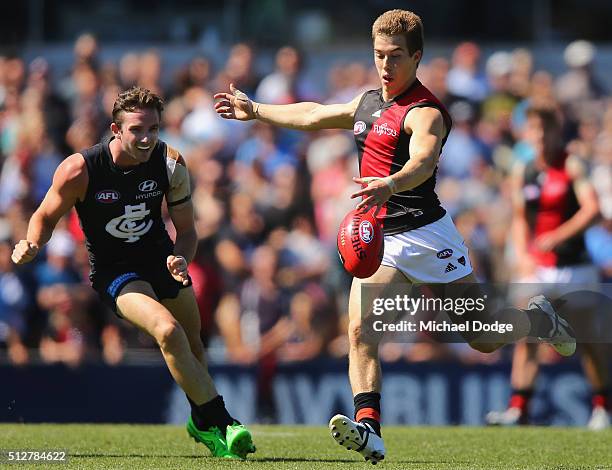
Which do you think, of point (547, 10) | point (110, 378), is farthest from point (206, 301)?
point (547, 10)

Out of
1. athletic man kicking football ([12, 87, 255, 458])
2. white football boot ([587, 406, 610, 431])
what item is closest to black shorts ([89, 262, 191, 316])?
athletic man kicking football ([12, 87, 255, 458])

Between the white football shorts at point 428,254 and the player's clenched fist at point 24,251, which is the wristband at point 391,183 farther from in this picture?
the player's clenched fist at point 24,251

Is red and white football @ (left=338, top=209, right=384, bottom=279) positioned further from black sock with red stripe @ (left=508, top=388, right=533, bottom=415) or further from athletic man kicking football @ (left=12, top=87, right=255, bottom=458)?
black sock with red stripe @ (left=508, top=388, right=533, bottom=415)

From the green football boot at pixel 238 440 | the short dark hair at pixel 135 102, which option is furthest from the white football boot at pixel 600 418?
the short dark hair at pixel 135 102

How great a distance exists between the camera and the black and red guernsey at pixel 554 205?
1095 cm

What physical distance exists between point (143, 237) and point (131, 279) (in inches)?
12.1

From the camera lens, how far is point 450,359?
477 inches

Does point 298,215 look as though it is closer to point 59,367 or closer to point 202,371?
point 59,367

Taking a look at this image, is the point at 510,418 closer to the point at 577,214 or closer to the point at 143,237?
the point at 577,214

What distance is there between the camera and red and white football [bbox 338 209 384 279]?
6.76m

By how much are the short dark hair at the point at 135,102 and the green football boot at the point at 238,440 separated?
6.29 ft

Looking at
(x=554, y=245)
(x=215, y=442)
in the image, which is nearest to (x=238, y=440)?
(x=215, y=442)

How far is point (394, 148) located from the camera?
283 inches

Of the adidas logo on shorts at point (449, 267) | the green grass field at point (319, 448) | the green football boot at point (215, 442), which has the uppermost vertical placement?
the adidas logo on shorts at point (449, 267)
